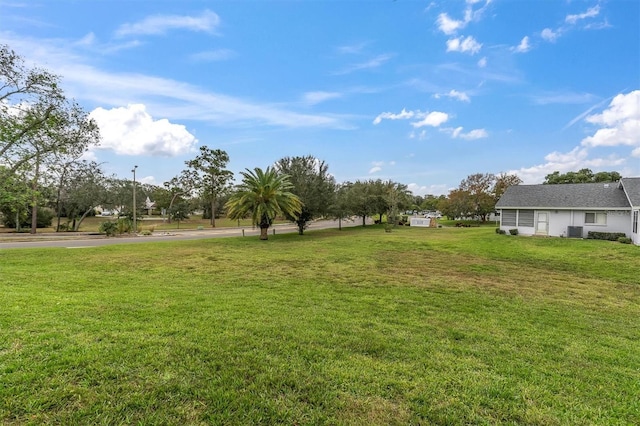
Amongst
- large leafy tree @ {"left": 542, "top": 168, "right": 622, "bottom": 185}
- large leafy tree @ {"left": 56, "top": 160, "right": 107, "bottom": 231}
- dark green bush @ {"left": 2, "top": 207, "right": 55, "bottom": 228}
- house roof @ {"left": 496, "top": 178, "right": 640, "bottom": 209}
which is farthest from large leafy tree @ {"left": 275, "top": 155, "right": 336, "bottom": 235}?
large leafy tree @ {"left": 542, "top": 168, "right": 622, "bottom": 185}

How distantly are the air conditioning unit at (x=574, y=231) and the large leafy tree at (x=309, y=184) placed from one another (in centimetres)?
1653

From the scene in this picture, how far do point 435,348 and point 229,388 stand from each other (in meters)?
2.54

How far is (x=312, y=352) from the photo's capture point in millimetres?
3611

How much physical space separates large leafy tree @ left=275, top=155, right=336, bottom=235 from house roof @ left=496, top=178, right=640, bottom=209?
13.5 metres

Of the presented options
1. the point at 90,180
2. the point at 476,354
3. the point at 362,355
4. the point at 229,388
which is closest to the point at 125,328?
the point at 229,388

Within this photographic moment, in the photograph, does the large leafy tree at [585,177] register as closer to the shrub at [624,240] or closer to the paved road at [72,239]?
the shrub at [624,240]

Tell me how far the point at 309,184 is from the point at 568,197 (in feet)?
60.4

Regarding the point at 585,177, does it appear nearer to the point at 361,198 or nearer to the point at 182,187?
the point at 361,198

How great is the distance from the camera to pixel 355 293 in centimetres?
691

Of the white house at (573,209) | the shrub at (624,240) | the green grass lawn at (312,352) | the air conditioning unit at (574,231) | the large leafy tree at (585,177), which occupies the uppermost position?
the large leafy tree at (585,177)

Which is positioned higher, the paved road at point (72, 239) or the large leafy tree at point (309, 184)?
the large leafy tree at point (309, 184)

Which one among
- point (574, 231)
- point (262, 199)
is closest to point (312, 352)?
point (262, 199)

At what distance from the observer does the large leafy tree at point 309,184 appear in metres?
22.7

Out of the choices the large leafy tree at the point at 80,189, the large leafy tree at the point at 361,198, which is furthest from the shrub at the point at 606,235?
the large leafy tree at the point at 80,189
